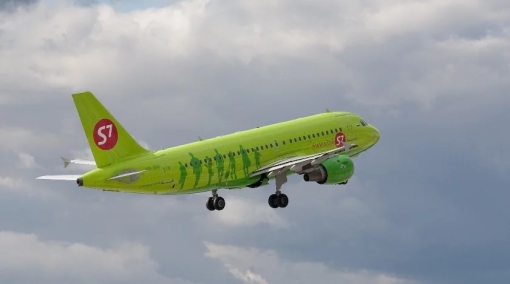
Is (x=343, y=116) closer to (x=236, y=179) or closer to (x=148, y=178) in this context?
(x=236, y=179)

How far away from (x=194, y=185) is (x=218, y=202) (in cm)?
704

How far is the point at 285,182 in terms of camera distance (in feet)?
466

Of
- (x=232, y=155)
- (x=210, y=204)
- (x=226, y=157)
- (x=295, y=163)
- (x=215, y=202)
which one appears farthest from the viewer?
(x=210, y=204)

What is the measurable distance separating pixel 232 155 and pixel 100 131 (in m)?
12.8

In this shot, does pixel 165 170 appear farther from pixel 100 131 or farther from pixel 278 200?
pixel 278 200

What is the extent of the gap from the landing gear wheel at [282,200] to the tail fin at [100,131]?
16.9 meters

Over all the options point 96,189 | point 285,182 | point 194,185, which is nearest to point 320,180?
point 285,182

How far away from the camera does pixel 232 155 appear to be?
13662 cm

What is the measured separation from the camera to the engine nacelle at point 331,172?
141m

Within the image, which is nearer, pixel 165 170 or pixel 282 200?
pixel 165 170

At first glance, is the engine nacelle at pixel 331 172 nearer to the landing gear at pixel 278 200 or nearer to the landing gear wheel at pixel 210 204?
the landing gear at pixel 278 200

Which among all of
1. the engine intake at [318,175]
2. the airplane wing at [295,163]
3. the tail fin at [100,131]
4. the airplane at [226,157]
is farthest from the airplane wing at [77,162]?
the engine intake at [318,175]

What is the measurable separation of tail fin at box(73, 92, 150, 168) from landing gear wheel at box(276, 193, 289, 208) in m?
16.9

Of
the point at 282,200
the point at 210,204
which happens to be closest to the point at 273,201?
the point at 282,200
